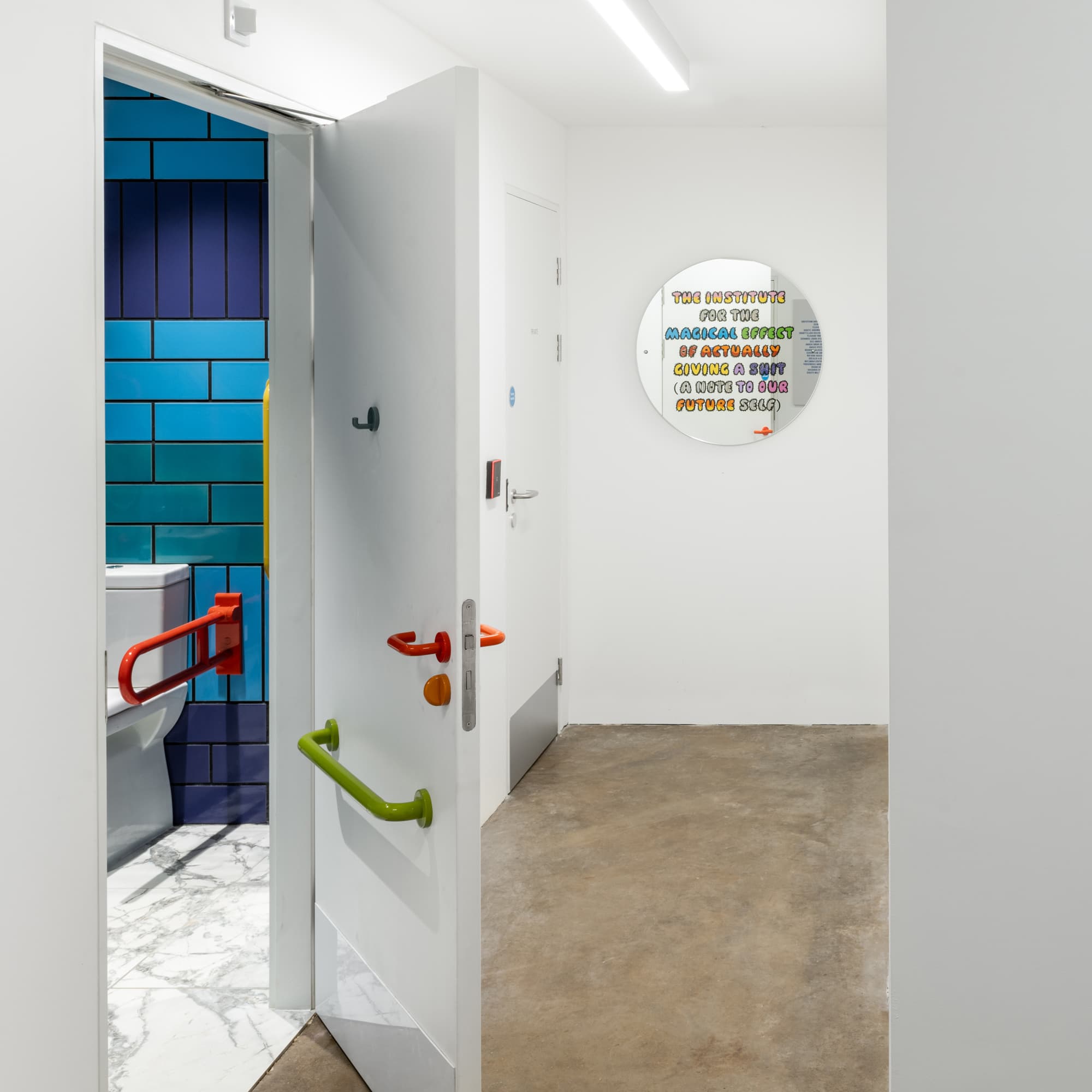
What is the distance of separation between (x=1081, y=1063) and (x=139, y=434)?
10.3 ft

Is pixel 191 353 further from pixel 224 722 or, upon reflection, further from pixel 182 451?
pixel 224 722

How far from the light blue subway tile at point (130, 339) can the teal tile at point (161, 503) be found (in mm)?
427

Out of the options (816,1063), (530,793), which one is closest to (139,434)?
(530,793)

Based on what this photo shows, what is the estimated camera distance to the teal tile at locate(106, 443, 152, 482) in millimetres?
3455

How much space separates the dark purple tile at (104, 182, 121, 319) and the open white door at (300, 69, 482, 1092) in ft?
4.62

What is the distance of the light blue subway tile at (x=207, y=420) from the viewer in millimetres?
3445

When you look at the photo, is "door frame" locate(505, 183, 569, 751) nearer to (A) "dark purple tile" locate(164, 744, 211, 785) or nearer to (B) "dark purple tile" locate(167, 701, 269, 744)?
(B) "dark purple tile" locate(167, 701, 269, 744)

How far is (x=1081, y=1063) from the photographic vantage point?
3.59 ft

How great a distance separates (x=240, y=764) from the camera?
357 centimetres

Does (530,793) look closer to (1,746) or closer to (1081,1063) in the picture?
(1,746)

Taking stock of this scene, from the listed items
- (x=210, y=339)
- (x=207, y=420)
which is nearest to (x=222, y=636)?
(x=207, y=420)

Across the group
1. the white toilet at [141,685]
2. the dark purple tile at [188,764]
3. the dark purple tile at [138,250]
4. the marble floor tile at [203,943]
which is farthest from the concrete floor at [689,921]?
the dark purple tile at [138,250]

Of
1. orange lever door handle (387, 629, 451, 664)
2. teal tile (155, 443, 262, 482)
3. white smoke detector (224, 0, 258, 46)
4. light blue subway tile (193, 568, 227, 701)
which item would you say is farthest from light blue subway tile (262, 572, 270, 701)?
white smoke detector (224, 0, 258, 46)

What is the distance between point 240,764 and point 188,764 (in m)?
0.18
